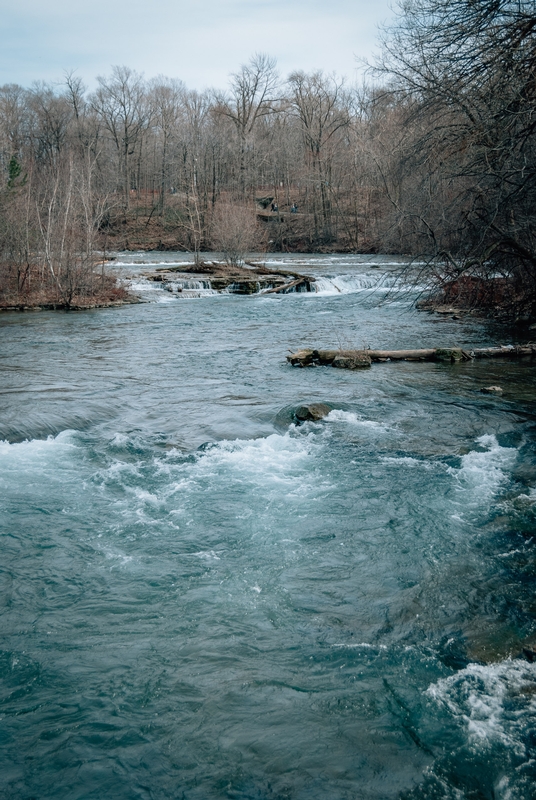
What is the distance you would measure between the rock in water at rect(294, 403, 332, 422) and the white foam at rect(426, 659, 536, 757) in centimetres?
600

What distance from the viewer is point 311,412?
10375 millimetres

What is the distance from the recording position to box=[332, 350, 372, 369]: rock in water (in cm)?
1387

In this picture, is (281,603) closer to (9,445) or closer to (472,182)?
(9,445)

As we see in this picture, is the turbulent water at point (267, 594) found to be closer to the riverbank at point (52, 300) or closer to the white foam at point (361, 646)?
the white foam at point (361, 646)

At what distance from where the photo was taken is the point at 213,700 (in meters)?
4.41

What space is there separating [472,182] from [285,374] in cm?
497

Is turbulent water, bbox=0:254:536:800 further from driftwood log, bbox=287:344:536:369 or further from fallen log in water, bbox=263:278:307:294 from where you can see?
fallen log in water, bbox=263:278:307:294

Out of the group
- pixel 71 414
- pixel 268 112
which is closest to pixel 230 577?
pixel 71 414

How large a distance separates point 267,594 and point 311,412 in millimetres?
4977

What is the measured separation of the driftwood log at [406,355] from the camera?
1412 cm

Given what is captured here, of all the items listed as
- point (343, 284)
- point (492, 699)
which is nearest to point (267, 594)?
point (492, 699)

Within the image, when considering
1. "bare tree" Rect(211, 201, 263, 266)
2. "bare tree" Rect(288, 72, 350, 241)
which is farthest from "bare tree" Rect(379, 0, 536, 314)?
"bare tree" Rect(288, 72, 350, 241)

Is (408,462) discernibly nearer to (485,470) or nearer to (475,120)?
(485,470)

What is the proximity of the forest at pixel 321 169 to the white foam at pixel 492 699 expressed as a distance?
19.3 feet
